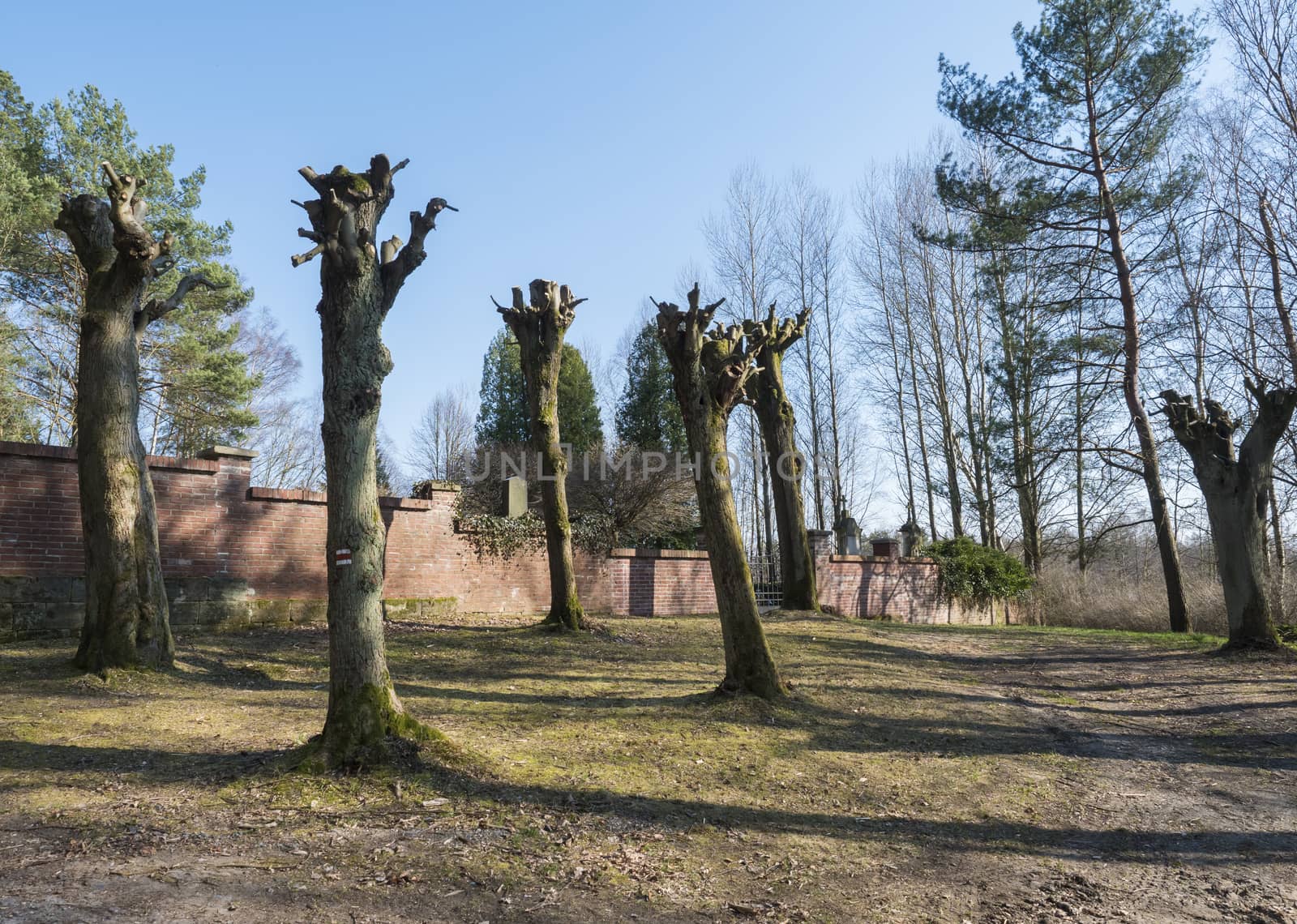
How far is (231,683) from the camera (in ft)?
23.5

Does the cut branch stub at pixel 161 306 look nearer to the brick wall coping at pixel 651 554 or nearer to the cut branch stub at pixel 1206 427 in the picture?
the brick wall coping at pixel 651 554

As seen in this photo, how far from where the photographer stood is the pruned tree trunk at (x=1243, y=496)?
428 inches

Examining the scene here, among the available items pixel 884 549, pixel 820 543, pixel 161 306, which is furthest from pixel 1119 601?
pixel 161 306

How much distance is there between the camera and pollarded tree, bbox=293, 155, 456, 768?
15.3 feet

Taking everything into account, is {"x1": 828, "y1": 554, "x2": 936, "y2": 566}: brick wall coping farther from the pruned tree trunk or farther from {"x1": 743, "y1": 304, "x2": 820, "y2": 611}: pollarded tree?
the pruned tree trunk

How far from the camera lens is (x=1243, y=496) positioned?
1107 centimetres

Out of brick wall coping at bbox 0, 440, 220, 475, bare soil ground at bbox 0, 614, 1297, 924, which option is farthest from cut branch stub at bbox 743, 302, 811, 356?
brick wall coping at bbox 0, 440, 220, 475

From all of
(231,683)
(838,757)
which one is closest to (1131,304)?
(838,757)

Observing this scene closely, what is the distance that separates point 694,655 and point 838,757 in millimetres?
4303

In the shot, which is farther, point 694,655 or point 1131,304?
point 1131,304

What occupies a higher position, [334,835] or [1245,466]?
[1245,466]

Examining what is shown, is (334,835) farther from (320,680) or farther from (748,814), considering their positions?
(320,680)

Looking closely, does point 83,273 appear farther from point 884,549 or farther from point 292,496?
point 884,549

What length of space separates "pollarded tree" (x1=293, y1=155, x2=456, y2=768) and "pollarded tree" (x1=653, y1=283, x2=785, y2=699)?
2.92m
